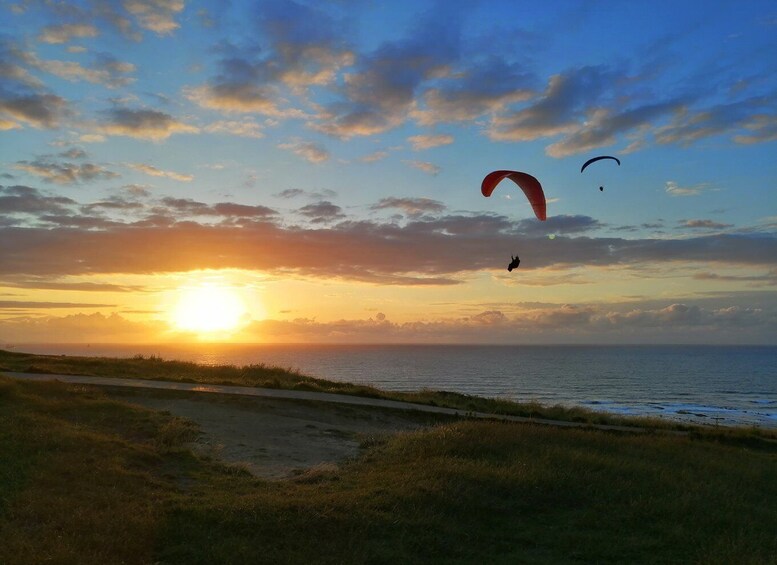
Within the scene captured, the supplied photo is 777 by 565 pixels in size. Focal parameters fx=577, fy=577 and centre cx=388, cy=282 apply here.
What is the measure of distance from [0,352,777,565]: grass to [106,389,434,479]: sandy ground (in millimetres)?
1045

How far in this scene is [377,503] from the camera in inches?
433

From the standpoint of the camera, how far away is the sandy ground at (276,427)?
15625 mm

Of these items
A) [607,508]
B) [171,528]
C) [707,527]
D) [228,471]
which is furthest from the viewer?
[228,471]

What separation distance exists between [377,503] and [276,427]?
30.6 ft

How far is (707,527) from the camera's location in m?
11.0

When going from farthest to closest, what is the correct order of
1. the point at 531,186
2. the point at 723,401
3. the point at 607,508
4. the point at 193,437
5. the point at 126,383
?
the point at 723,401 < the point at 126,383 < the point at 531,186 < the point at 193,437 < the point at 607,508

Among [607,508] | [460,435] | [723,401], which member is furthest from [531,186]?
[723,401]

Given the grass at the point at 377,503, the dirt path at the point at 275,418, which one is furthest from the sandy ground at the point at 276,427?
the grass at the point at 377,503

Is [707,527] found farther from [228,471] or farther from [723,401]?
[723,401]

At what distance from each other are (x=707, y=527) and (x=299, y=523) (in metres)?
7.69

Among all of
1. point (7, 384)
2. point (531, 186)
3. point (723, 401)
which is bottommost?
point (723, 401)

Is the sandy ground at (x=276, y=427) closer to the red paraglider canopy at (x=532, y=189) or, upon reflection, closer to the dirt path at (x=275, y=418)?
the dirt path at (x=275, y=418)

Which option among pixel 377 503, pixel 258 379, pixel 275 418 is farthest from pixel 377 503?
pixel 258 379

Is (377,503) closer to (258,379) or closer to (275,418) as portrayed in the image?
(275,418)
